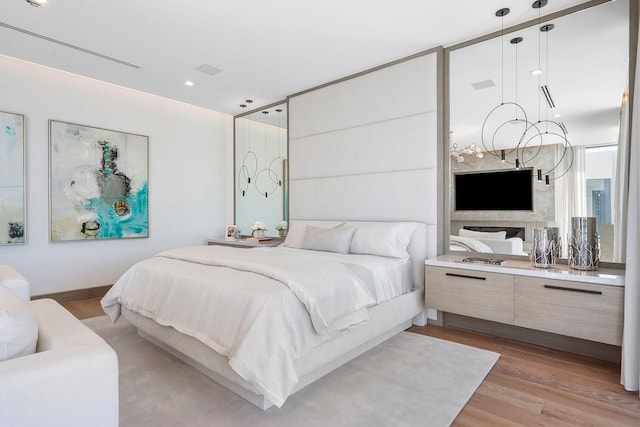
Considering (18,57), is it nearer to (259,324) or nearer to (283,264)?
(283,264)

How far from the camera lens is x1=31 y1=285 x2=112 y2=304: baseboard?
403cm

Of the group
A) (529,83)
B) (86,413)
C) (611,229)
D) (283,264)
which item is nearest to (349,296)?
(283,264)

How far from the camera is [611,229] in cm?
257

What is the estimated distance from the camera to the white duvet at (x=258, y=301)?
69.0 inches

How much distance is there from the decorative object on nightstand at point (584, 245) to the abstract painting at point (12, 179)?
536 cm

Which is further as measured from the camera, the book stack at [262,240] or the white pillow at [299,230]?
the book stack at [262,240]

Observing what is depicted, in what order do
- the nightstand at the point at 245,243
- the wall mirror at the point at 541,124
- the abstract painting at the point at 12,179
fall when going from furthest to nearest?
1. the nightstand at the point at 245,243
2. the abstract painting at the point at 12,179
3. the wall mirror at the point at 541,124

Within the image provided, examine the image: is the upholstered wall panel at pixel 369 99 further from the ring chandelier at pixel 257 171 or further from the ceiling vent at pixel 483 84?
the ring chandelier at pixel 257 171

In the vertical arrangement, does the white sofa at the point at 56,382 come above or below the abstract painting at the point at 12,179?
below

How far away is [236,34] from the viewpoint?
3.21 meters

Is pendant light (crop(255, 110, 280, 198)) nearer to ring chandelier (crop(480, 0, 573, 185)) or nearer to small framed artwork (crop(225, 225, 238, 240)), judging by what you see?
small framed artwork (crop(225, 225, 238, 240))

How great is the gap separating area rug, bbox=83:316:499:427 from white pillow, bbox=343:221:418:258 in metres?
0.89

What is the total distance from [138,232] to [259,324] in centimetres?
367

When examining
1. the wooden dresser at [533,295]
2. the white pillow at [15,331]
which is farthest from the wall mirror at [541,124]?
the white pillow at [15,331]
